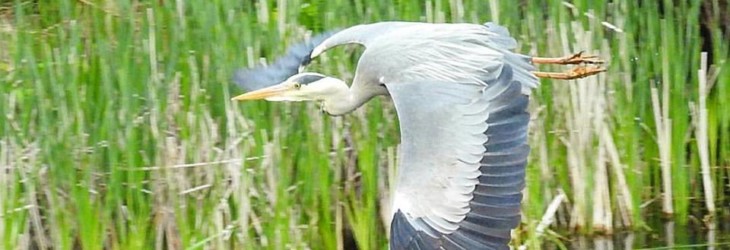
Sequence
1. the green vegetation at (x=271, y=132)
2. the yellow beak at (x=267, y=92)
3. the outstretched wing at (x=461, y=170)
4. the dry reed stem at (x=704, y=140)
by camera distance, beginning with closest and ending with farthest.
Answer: the outstretched wing at (x=461, y=170) < the yellow beak at (x=267, y=92) < the green vegetation at (x=271, y=132) < the dry reed stem at (x=704, y=140)

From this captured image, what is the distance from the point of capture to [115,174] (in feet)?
16.2

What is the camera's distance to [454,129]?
429 centimetres

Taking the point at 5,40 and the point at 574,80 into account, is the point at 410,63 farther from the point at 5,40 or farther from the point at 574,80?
the point at 5,40

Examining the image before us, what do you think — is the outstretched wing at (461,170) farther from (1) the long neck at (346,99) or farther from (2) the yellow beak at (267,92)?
(2) the yellow beak at (267,92)

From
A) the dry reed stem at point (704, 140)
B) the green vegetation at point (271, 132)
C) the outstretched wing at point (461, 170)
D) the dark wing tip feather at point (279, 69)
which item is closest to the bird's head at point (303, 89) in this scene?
the dark wing tip feather at point (279, 69)

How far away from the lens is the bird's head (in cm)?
487

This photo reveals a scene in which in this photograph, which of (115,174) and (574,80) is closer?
(115,174)

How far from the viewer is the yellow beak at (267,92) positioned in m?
4.80

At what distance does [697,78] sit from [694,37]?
0.18 metres

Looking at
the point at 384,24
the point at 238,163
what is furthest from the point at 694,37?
the point at 238,163

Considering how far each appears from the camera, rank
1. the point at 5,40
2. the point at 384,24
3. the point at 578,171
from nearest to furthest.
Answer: the point at 384,24 → the point at 578,171 → the point at 5,40

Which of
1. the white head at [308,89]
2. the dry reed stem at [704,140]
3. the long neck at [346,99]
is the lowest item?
the dry reed stem at [704,140]

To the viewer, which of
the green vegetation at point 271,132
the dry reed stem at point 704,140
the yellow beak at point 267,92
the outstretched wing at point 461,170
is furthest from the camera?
the dry reed stem at point 704,140

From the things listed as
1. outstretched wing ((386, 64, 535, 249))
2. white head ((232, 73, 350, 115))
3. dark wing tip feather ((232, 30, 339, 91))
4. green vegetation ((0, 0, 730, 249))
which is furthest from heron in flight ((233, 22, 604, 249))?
green vegetation ((0, 0, 730, 249))
